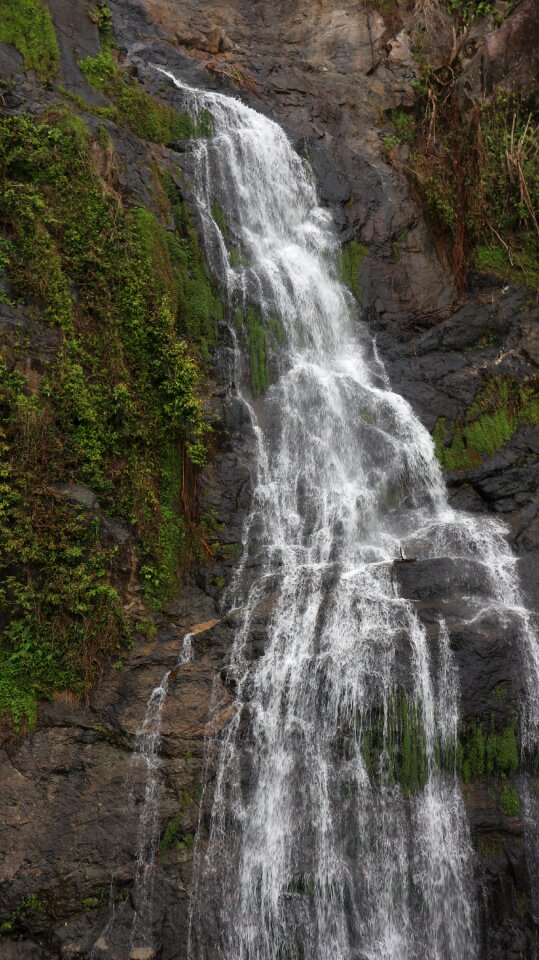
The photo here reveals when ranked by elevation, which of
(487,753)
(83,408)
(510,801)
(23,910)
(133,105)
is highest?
(133,105)

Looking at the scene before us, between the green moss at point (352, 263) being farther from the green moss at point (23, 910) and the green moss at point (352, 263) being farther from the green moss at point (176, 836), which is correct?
the green moss at point (23, 910)

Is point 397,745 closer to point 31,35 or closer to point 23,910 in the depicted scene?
point 23,910

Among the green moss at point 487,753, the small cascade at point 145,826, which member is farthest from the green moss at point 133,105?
the green moss at point 487,753

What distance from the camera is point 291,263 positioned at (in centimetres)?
1378

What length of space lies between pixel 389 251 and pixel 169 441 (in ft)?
24.8

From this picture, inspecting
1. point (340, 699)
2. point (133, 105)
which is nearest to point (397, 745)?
point (340, 699)

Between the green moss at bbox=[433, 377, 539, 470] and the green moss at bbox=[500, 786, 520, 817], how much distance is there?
5649 millimetres

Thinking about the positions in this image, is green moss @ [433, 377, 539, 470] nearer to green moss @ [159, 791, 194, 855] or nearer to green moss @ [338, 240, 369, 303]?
green moss @ [338, 240, 369, 303]

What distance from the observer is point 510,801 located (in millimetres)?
7809

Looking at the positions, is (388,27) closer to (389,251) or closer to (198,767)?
(389,251)

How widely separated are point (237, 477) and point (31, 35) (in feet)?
30.1

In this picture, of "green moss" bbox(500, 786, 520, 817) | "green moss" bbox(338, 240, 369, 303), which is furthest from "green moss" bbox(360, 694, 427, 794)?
"green moss" bbox(338, 240, 369, 303)

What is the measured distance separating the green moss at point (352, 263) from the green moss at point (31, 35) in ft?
21.4

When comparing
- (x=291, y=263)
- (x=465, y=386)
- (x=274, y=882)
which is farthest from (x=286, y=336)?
(x=274, y=882)
